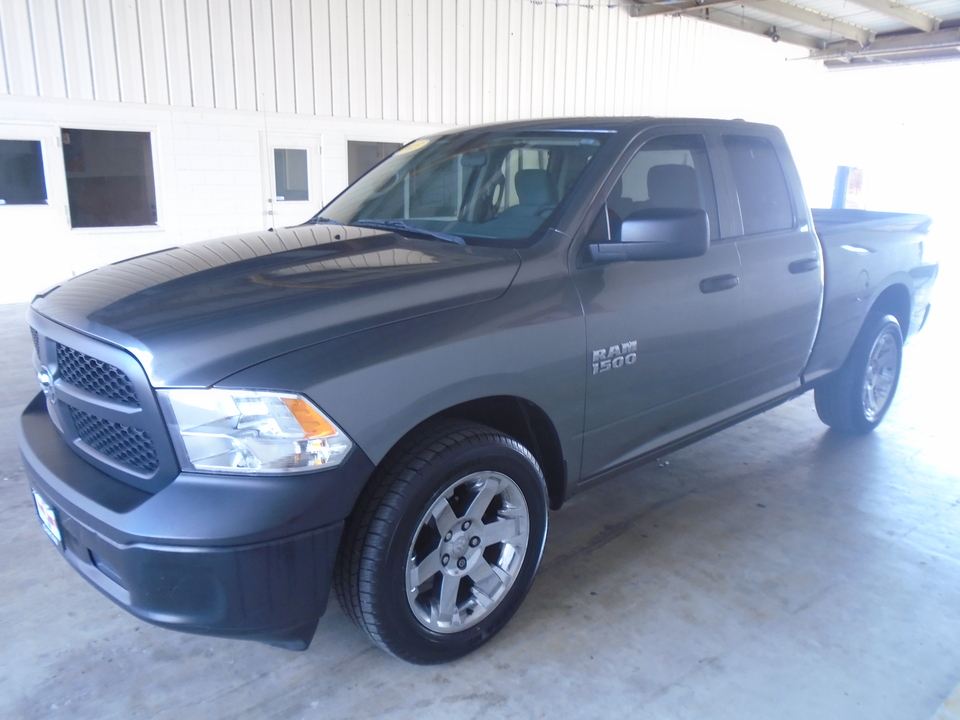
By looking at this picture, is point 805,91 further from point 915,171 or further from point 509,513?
point 509,513

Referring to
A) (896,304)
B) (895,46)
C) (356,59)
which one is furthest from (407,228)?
(895,46)

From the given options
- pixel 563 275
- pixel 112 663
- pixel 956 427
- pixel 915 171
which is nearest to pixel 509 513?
pixel 563 275

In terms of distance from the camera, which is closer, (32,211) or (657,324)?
(657,324)

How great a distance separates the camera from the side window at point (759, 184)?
10.9 ft

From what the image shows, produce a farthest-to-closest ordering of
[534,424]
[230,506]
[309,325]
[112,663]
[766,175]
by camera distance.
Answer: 1. [766,175]
2. [534,424]
3. [112,663]
4. [309,325]
5. [230,506]

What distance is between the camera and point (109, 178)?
353 inches

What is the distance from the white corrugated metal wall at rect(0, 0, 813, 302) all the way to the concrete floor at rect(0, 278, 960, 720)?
6.33 metres

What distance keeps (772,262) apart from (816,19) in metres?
12.6

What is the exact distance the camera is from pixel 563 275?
2.47 meters

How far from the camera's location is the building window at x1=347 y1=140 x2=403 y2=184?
35.2 ft

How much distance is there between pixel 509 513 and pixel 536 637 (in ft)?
1.52

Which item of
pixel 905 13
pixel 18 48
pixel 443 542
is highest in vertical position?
pixel 905 13

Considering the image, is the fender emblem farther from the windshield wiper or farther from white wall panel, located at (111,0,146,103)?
white wall panel, located at (111,0,146,103)

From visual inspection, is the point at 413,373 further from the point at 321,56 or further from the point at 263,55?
the point at 321,56
